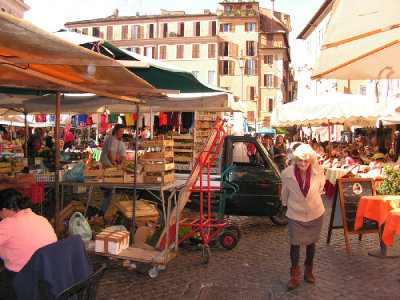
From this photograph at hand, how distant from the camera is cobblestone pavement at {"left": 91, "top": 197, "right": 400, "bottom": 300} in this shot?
464 centimetres

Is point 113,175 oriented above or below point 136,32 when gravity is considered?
below

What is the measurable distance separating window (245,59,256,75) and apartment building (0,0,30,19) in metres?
28.2

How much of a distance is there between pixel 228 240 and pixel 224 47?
166 feet

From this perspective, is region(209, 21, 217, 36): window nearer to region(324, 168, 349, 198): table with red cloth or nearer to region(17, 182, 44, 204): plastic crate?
region(324, 168, 349, 198): table with red cloth

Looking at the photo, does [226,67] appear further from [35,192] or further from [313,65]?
[35,192]

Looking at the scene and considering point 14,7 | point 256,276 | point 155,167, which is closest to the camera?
point 256,276

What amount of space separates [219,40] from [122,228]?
167ft

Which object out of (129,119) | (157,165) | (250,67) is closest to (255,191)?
(157,165)

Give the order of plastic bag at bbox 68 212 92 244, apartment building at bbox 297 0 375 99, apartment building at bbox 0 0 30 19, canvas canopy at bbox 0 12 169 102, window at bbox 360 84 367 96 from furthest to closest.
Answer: apartment building at bbox 0 0 30 19, apartment building at bbox 297 0 375 99, window at bbox 360 84 367 96, plastic bag at bbox 68 212 92 244, canvas canopy at bbox 0 12 169 102

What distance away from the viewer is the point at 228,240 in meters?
6.33

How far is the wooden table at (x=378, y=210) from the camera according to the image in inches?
235

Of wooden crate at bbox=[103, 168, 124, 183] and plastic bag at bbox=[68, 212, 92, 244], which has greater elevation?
wooden crate at bbox=[103, 168, 124, 183]

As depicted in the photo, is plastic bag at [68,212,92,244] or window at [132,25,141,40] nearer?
plastic bag at [68,212,92,244]

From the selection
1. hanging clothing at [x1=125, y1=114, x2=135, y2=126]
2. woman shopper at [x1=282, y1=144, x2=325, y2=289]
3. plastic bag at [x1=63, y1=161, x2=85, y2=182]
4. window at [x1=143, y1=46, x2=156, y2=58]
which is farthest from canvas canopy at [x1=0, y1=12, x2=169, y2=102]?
window at [x1=143, y1=46, x2=156, y2=58]
